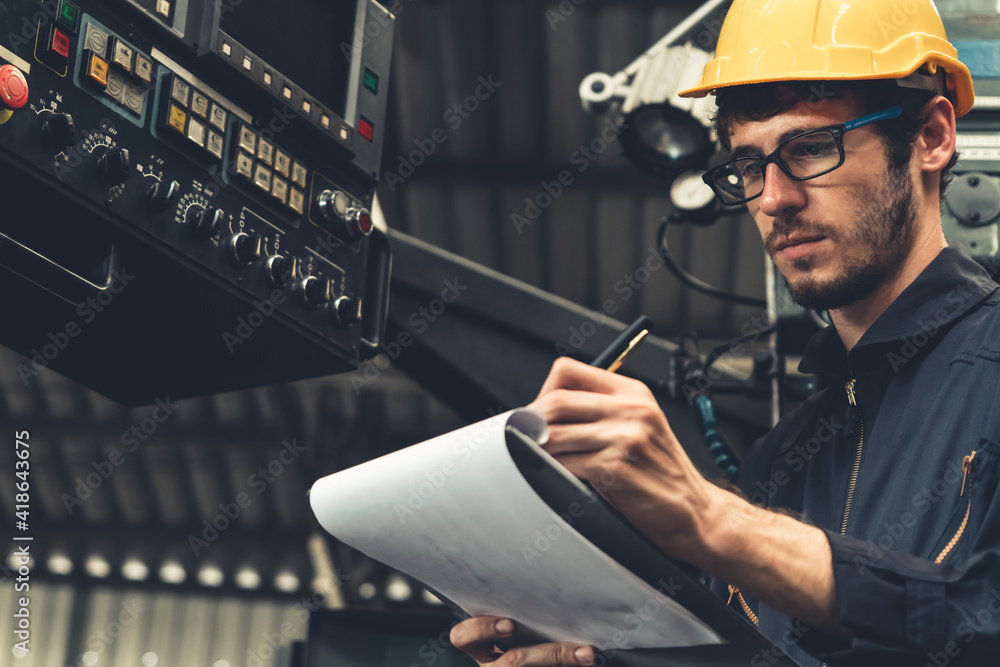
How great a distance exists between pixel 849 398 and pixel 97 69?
2.74 ft

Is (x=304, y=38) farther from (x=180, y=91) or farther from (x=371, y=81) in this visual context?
(x=180, y=91)

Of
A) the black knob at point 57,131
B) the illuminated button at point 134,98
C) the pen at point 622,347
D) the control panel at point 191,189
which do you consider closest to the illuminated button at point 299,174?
the control panel at point 191,189

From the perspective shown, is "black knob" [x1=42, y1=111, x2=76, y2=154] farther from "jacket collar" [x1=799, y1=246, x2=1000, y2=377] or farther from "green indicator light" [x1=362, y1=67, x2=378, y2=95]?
"jacket collar" [x1=799, y1=246, x2=1000, y2=377]

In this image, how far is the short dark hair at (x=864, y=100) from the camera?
44.6 inches

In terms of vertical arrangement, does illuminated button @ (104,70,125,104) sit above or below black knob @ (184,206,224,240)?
above

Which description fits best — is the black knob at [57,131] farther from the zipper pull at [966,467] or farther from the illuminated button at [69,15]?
the zipper pull at [966,467]

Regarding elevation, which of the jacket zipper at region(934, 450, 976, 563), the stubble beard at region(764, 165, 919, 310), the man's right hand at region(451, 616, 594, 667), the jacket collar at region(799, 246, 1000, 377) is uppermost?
the stubble beard at region(764, 165, 919, 310)

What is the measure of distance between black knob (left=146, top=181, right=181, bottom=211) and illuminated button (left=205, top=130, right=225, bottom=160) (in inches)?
3.2

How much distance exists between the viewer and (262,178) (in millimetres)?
1138

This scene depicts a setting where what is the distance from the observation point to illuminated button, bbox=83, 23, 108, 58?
0.97 m

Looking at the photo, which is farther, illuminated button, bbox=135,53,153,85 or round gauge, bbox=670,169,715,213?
round gauge, bbox=670,169,715,213

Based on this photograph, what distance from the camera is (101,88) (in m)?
0.97

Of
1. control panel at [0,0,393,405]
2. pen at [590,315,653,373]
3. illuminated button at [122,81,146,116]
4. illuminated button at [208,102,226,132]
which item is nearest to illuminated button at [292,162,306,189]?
control panel at [0,0,393,405]

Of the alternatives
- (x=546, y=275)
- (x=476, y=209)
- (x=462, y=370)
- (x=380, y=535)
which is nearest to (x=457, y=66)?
(x=476, y=209)
